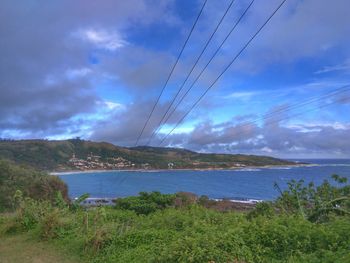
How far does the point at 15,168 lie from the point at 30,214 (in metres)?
24.4

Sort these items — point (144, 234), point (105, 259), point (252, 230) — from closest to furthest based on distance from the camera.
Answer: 1. point (252, 230)
2. point (105, 259)
3. point (144, 234)

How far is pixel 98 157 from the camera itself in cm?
4531

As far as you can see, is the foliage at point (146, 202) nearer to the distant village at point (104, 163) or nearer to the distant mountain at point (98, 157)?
the distant mountain at point (98, 157)

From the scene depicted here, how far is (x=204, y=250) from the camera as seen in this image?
5.71 metres

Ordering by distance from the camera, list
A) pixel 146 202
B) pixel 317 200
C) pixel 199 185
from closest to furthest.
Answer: pixel 317 200 → pixel 146 202 → pixel 199 185

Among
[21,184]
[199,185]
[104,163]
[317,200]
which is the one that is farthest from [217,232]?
[199,185]

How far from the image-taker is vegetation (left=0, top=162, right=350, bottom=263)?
5.85 meters

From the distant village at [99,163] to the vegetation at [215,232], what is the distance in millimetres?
28883

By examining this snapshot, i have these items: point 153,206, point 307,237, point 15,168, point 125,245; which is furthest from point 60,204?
point 15,168

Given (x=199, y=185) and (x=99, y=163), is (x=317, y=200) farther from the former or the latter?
(x=199, y=185)

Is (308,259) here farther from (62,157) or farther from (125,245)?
(62,157)

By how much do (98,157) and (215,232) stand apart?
131ft

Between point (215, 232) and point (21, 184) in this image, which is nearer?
point (215, 232)

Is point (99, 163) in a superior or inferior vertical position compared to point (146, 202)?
superior
